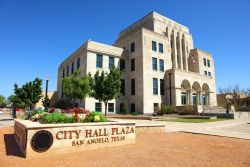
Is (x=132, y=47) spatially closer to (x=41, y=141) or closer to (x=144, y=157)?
(x=144, y=157)

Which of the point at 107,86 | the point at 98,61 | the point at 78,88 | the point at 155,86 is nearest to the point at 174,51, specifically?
the point at 155,86

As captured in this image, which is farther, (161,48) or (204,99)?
(204,99)

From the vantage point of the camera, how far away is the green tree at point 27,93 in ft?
88.5

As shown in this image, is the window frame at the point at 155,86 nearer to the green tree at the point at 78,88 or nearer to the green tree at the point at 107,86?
the green tree at the point at 107,86

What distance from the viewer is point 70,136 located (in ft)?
24.0

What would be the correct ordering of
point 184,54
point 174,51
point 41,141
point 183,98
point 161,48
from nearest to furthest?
point 41,141 → point 183,98 → point 161,48 → point 174,51 → point 184,54

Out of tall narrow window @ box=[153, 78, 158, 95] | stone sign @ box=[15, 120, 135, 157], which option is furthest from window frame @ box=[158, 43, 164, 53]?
stone sign @ box=[15, 120, 135, 157]

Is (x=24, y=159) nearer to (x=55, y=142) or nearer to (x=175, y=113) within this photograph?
(x=55, y=142)

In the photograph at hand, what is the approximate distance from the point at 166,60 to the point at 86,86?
2023cm

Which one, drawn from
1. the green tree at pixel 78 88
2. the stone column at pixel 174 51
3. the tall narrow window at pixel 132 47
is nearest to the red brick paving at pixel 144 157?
the green tree at pixel 78 88

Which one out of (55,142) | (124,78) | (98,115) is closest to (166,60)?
(124,78)

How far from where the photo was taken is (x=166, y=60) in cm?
4184

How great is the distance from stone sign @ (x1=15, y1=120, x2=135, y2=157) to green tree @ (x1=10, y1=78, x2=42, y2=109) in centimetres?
2140

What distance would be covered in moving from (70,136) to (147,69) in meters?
31.5
